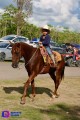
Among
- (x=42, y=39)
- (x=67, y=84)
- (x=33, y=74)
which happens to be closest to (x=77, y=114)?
(x=33, y=74)

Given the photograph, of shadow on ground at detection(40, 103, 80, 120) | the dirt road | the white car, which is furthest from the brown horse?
the white car

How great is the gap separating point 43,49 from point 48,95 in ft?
6.58

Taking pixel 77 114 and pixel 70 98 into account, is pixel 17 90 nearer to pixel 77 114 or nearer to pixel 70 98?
pixel 70 98

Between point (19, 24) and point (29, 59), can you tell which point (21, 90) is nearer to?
point (29, 59)

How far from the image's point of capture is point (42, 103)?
11555 mm

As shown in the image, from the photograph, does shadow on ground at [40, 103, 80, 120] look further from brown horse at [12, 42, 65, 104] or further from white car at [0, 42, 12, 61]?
white car at [0, 42, 12, 61]

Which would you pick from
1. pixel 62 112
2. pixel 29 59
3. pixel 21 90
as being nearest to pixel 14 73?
pixel 21 90

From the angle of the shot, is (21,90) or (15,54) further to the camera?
(21,90)

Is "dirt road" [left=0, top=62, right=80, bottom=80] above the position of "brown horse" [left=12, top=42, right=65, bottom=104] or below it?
below

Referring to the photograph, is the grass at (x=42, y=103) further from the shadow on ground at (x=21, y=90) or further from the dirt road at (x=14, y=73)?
the dirt road at (x=14, y=73)

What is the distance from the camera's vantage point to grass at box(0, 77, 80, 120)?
971 centimetres

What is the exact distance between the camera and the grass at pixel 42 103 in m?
9.71

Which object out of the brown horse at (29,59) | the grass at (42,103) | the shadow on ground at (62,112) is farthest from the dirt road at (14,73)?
the shadow on ground at (62,112)

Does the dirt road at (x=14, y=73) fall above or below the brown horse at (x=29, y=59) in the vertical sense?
below
